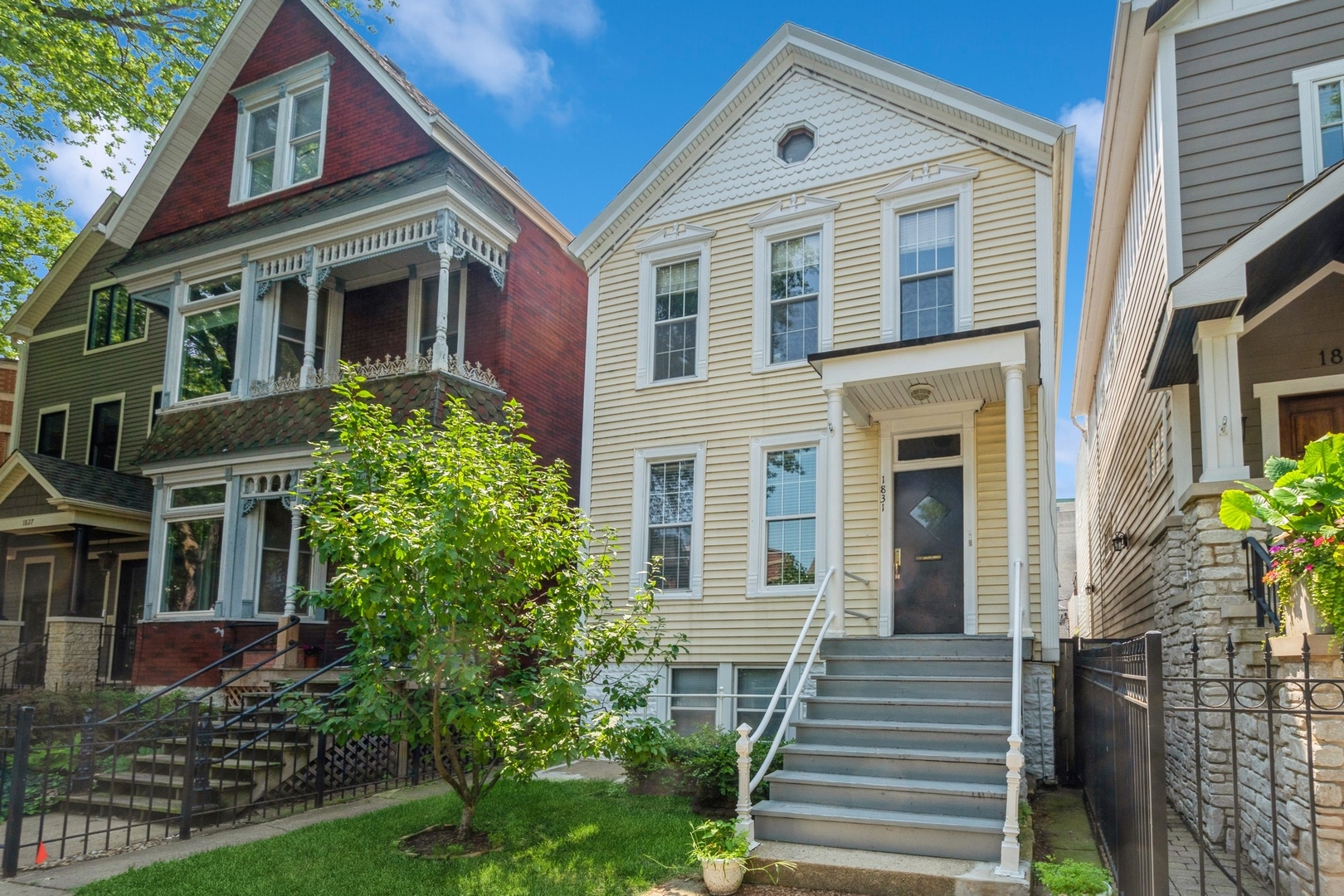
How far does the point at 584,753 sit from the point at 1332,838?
4952 millimetres

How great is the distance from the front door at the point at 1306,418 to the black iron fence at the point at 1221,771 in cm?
239

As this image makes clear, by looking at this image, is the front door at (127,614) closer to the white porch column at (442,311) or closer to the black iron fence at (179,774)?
the black iron fence at (179,774)

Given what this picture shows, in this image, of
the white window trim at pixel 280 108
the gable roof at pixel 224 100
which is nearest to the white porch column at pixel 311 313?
the white window trim at pixel 280 108

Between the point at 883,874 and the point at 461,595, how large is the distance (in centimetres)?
349

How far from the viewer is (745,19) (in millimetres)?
14797

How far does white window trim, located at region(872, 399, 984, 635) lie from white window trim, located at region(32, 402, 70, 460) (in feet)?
57.0

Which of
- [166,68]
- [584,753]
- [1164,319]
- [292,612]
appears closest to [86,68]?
[166,68]

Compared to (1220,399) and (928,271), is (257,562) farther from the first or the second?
(1220,399)

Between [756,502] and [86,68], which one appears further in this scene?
[86,68]

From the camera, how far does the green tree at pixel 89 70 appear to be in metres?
19.7

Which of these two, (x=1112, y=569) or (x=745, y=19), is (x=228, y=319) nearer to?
(x=745, y=19)

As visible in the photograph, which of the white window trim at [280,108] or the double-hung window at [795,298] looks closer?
the double-hung window at [795,298]

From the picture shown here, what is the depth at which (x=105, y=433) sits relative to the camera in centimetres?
1938

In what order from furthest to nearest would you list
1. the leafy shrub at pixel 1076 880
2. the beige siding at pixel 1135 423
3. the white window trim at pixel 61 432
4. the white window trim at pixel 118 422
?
the white window trim at pixel 61 432 → the white window trim at pixel 118 422 → the beige siding at pixel 1135 423 → the leafy shrub at pixel 1076 880
